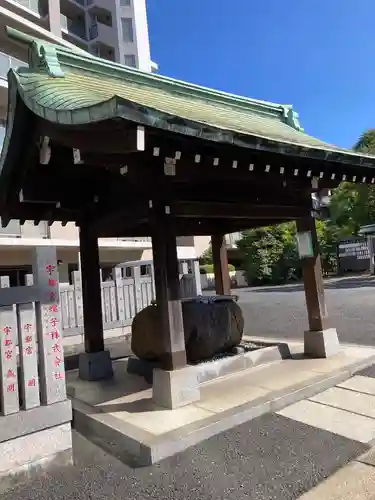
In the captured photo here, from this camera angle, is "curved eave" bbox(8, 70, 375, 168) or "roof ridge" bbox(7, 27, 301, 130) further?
"roof ridge" bbox(7, 27, 301, 130)

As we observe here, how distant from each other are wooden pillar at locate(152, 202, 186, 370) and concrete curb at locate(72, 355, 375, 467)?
0.81 m

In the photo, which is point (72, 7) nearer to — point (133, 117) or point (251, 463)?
point (133, 117)

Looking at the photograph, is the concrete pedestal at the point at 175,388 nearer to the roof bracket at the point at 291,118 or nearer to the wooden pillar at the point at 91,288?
the wooden pillar at the point at 91,288

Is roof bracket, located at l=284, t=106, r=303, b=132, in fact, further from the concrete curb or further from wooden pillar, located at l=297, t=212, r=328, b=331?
the concrete curb

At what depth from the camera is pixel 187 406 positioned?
167 inches

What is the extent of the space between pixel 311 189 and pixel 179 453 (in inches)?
170

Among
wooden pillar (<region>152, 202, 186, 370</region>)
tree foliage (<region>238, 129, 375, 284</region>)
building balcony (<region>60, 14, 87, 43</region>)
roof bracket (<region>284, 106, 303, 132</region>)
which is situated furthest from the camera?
building balcony (<region>60, 14, 87, 43</region>)

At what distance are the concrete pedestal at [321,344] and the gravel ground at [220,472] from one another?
2392 mm

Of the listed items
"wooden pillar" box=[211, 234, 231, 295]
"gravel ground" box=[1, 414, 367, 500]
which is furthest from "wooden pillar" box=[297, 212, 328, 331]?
"gravel ground" box=[1, 414, 367, 500]

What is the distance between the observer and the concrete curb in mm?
3357

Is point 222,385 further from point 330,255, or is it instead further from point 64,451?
point 330,255

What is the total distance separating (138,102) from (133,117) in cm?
25

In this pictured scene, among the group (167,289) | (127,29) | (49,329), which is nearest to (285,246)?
(127,29)

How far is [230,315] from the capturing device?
602 centimetres
